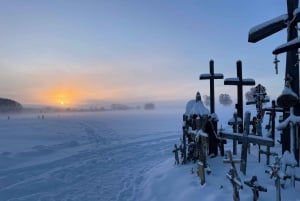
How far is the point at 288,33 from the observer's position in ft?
27.4

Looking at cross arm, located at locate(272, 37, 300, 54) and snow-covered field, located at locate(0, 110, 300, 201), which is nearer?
cross arm, located at locate(272, 37, 300, 54)

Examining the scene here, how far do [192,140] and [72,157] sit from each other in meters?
8.46

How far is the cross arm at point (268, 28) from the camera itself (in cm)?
852

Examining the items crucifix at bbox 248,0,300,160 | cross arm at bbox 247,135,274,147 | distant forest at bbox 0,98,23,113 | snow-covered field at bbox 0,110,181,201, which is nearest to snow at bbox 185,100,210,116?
cross arm at bbox 247,135,274,147

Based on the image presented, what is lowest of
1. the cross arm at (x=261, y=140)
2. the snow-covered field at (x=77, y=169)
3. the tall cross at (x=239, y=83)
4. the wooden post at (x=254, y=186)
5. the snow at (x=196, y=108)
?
the snow-covered field at (x=77, y=169)

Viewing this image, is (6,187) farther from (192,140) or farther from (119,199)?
(192,140)

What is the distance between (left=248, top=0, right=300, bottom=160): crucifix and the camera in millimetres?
8217

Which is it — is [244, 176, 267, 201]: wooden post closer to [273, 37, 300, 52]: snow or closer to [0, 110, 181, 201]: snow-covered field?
[273, 37, 300, 52]: snow

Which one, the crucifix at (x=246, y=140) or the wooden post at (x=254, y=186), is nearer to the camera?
the wooden post at (x=254, y=186)

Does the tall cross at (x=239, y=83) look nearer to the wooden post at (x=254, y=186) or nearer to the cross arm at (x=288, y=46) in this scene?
the cross arm at (x=288, y=46)

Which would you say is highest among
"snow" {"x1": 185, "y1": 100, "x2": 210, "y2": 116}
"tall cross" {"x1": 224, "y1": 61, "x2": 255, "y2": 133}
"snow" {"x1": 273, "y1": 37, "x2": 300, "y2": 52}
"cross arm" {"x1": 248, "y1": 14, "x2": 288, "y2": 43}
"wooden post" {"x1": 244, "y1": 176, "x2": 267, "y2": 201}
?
"cross arm" {"x1": 248, "y1": 14, "x2": 288, "y2": 43}

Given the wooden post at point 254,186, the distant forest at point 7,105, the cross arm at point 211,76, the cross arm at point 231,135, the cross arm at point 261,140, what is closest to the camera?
the wooden post at point 254,186

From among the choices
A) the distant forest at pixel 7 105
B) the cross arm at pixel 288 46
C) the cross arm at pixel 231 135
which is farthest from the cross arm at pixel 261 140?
the distant forest at pixel 7 105

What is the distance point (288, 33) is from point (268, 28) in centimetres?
55
